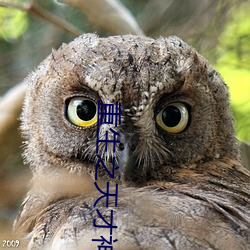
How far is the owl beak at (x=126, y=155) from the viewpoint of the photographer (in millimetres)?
1425

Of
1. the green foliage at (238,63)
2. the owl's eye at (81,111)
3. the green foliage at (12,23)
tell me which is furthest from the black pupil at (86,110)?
the green foliage at (12,23)

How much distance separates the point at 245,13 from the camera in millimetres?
2307

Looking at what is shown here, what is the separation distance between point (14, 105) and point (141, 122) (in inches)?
32.7

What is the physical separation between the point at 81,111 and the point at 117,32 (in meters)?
0.80

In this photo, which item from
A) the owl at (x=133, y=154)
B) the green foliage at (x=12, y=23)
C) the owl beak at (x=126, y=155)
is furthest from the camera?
A: the green foliage at (x=12, y=23)

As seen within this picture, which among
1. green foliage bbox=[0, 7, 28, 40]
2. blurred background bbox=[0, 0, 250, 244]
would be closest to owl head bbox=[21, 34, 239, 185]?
blurred background bbox=[0, 0, 250, 244]

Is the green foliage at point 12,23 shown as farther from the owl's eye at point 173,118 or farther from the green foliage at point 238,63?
the owl's eye at point 173,118

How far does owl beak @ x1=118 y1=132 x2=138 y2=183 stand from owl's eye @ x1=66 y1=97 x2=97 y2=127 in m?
0.09

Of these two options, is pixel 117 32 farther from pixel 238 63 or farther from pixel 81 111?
pixel 81 111

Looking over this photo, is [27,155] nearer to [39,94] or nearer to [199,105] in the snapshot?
[39,94]

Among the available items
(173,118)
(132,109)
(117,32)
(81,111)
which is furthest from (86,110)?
(117,32)

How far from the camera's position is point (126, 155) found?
1428 millimetres

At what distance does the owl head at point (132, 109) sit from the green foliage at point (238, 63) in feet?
1.64

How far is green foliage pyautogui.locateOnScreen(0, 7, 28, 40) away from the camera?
250cm
